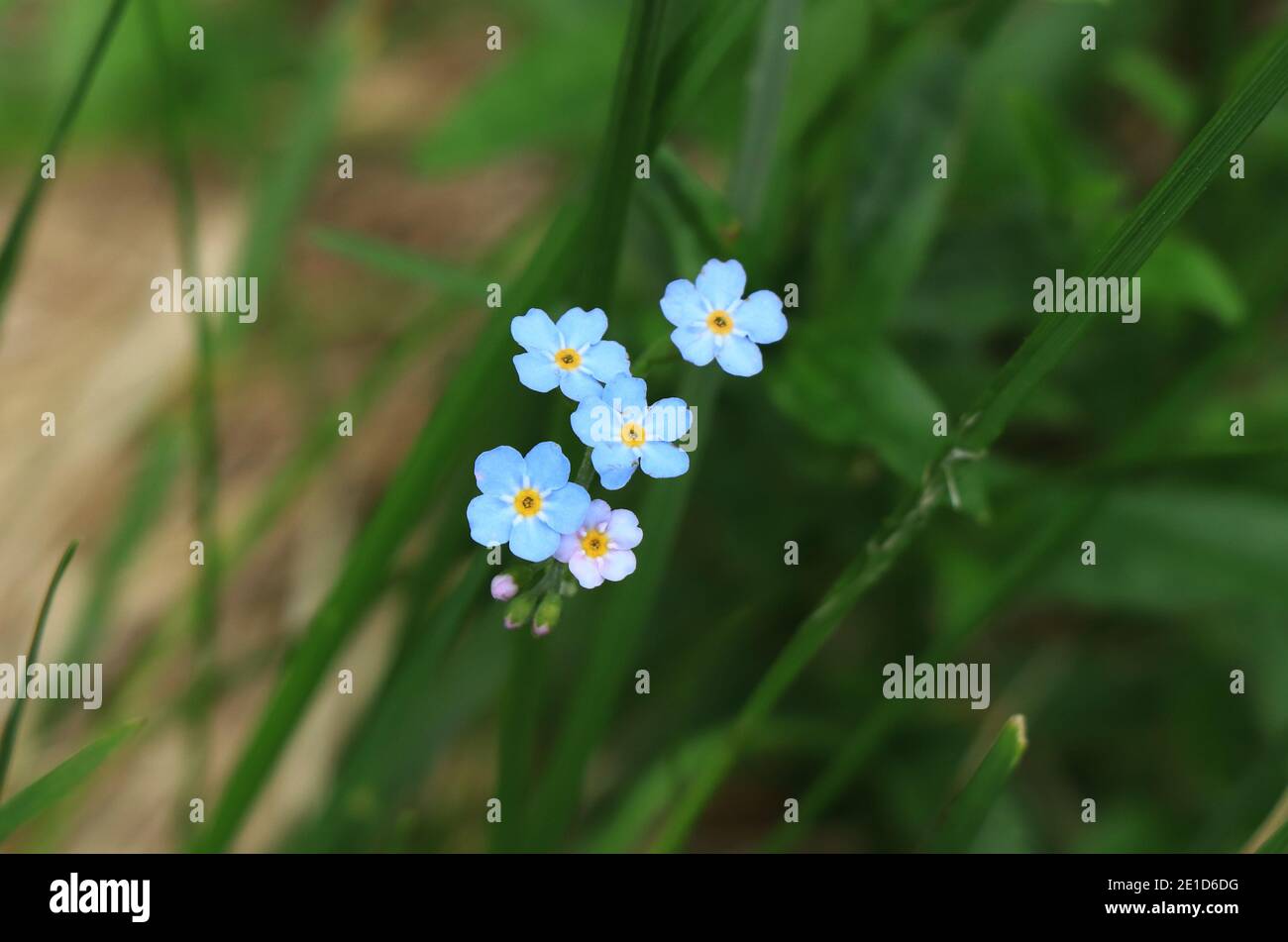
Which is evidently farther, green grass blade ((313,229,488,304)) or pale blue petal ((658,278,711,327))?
green grass blade ((313,229,488,304))

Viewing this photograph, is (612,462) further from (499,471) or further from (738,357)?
(738,357)

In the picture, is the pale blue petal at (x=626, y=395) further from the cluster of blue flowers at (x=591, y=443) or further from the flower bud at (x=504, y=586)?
the flower bud at (x=504, y=586)

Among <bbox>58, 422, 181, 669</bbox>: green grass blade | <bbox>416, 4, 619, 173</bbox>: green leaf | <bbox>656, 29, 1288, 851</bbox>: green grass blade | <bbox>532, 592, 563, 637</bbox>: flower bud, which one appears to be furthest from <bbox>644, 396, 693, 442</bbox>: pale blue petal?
<bbox>58, 422, 181, 669</bbox>: green grass blade

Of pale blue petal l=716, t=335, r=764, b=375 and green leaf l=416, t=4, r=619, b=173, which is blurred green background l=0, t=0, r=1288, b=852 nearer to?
green leaf l=416, t=4, r=619, b=173

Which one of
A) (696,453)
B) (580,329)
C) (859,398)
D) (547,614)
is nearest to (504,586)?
(547,614)

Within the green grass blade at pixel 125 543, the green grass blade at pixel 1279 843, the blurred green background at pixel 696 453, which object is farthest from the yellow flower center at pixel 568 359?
the green grass blade at pixel 125 543
